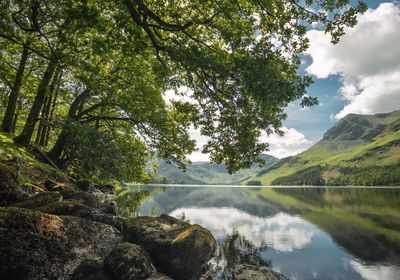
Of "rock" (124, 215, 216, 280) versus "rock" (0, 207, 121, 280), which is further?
"rock" (124, 215, 216, 280)

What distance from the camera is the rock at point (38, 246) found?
863 centimetres

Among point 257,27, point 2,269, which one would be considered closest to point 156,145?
point 257,27

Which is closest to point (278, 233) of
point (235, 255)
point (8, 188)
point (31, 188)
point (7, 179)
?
point (235, 255)

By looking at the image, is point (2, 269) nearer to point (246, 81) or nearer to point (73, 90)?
point (246, 81)

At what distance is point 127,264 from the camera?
417 inches

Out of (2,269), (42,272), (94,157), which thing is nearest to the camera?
(2,269)

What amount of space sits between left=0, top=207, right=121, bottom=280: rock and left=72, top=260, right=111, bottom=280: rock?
1.09 ft

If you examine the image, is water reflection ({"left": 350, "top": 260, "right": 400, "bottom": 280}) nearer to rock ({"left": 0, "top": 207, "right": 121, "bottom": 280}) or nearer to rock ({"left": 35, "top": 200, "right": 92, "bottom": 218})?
rock ({"left": 0, "top": 207, "right": 121, "bottom": 280})

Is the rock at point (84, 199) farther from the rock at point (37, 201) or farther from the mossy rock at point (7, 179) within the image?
the mossy rock at point (7, 179)

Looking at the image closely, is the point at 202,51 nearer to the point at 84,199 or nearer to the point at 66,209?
the point at 66,209

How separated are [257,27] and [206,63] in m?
6.30

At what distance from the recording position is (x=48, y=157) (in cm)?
3070

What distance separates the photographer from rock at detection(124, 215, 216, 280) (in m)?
13.1

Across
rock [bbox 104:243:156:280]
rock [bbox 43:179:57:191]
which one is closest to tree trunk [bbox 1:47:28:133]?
rock [bbox 43:179:57:191]
